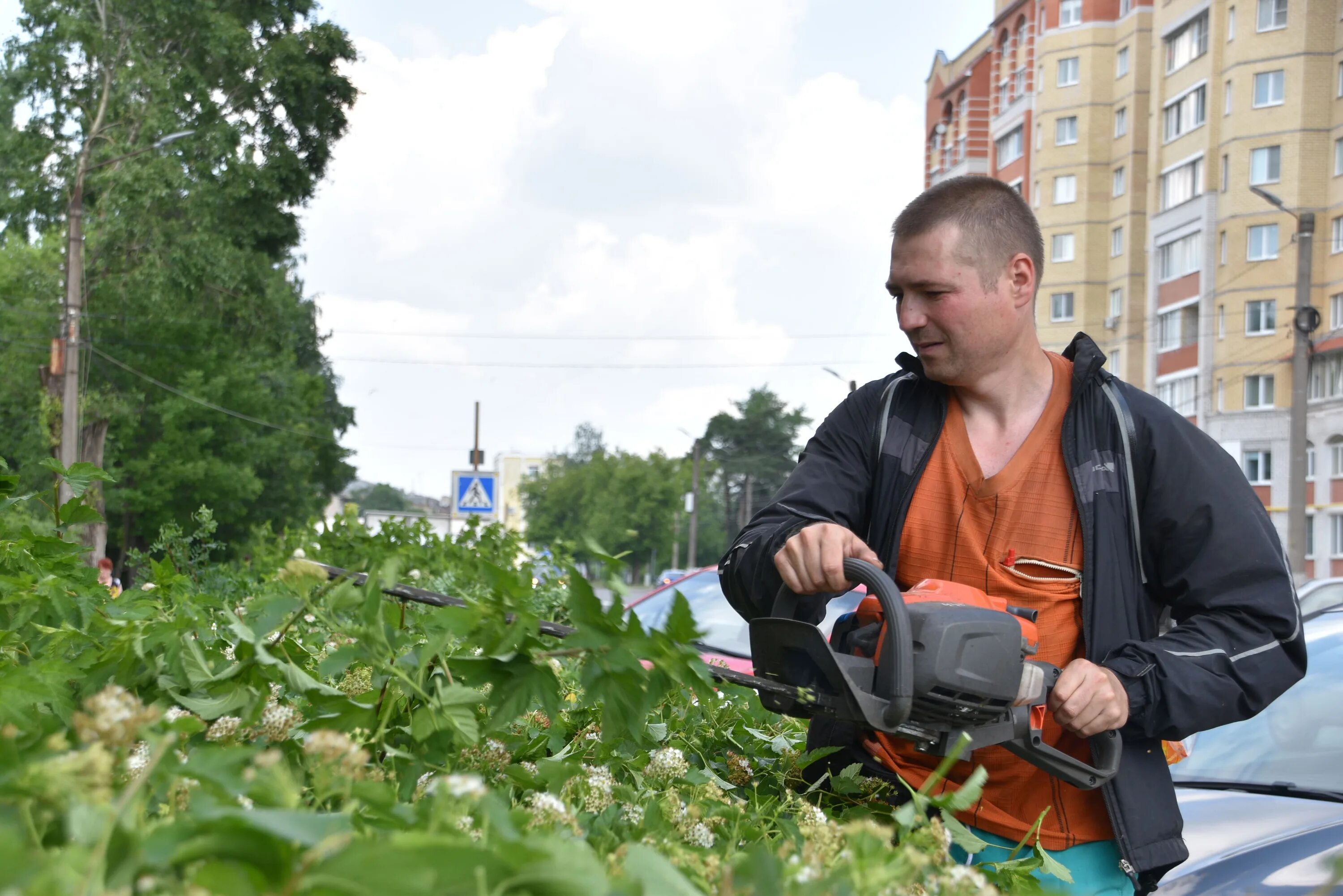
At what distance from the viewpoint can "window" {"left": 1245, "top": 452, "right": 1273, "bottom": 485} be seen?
Answer: 1801 inches

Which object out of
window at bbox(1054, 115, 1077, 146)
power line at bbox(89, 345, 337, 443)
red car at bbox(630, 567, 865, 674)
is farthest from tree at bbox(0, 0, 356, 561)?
window at bbox(1054, 115, 1077, 146)

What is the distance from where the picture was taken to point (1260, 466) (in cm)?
4631

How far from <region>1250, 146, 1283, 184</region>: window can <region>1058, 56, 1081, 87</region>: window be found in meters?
11.7

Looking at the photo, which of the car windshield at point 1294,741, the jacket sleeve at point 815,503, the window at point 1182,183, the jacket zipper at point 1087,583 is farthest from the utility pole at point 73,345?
the window at point 1182,183

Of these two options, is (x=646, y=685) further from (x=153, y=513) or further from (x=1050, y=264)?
(x=1050, y=264)

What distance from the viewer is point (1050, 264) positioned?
58031 millimetres

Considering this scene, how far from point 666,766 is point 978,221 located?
4.30 feet

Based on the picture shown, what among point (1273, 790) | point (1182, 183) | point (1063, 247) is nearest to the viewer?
point (1273, 790)

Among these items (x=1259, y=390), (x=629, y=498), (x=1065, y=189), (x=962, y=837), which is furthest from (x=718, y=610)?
(x=629, y=498)

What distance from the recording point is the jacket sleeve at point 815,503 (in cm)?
246

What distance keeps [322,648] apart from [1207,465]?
1.51 metres

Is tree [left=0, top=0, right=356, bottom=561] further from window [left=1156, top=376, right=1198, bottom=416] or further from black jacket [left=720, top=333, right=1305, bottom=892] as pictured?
window [left=1156, top=376, right=1198, bottom=416]

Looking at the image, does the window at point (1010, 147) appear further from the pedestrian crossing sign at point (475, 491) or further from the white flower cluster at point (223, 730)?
the white flower cluster at point (223, 730)

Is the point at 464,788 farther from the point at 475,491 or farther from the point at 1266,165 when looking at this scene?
the point at 1266,165
